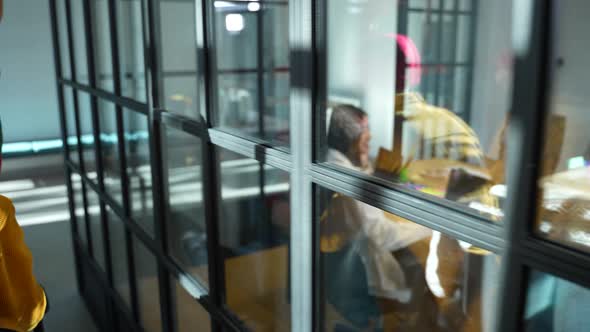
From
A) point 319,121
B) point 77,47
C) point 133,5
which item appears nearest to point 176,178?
A: point 133,5

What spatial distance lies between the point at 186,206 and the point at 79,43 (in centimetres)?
135

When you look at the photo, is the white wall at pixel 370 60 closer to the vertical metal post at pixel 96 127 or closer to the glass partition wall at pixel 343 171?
the glass partition wall at pixel 343 171

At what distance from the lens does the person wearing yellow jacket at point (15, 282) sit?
1.35m

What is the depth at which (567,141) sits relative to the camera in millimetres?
684

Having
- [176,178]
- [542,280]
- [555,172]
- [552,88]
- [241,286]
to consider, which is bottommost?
[241,286]

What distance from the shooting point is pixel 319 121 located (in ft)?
3.57

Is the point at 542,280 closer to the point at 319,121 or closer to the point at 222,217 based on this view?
the point at 319,121

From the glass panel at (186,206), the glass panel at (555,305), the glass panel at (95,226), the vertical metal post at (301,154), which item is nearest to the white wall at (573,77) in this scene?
the glass panel at (555,305)

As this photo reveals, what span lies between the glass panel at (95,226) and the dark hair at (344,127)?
191 centimetres

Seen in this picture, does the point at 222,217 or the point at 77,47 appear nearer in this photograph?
the point at 222,217

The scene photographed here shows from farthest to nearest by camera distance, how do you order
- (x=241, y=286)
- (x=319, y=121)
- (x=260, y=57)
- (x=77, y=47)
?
1. (x=260, y=57)
2. (x=77, y=47)
3. (x=241, y=286)
4. (x=319, y=121)

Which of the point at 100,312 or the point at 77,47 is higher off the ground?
the point at 77,47

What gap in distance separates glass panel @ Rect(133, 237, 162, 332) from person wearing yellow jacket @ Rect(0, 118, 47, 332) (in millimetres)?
733

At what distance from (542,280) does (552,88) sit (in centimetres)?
24
